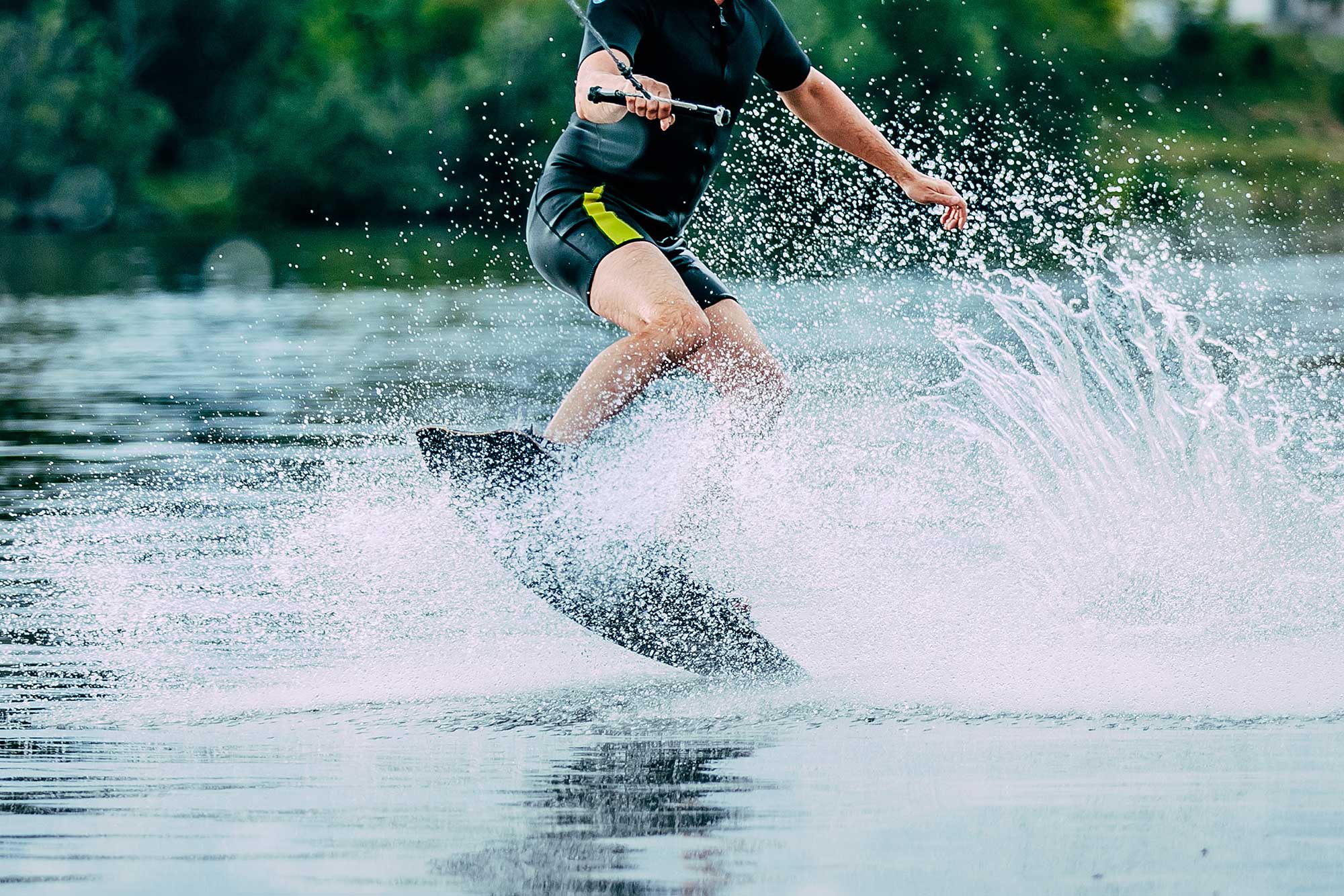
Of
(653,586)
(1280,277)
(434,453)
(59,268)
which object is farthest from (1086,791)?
(59,268)

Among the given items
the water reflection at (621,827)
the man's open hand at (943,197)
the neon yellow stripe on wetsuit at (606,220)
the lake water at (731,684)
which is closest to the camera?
the water reflection at (621,827)

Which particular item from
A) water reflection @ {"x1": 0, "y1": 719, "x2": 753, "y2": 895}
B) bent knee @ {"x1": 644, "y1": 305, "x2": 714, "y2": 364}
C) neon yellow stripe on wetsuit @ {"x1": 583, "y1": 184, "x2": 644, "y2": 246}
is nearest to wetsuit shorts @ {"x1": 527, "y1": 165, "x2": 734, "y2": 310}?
neon yellow stripe on wetsuit @ {"x1": 583, "y1": 184, "x2": 644, "y2": 246}

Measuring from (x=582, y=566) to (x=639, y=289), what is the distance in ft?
2.25

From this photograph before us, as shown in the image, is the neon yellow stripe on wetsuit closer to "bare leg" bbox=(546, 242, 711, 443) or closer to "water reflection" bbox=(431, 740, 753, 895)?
"bare leg" bbox=(546, 242, 711, 443)

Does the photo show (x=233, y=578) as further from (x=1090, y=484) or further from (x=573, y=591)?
(x=1090, y=484)

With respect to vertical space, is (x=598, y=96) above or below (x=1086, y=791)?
above

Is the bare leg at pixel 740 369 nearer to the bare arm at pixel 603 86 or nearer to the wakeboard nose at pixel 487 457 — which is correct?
the wakeboard nose at pixel 487 457

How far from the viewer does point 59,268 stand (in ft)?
92.8

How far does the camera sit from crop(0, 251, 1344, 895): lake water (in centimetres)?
371

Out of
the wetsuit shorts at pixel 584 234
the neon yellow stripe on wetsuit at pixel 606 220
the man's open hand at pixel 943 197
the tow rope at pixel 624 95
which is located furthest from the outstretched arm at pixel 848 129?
the tow rope at pixel 624 95

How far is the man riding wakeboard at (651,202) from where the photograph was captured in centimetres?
519

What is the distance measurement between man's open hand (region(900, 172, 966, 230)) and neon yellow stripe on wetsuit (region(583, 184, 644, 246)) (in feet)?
2.58

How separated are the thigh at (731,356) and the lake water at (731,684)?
0.17 meters

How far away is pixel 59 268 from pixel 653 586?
79.6 feet
